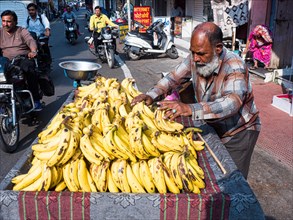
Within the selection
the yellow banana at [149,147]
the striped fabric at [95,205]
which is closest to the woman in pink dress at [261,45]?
the yellow banana at [149,147]

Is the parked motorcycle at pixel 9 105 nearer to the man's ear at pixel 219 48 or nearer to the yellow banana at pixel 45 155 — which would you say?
the yellow banana at pixel 45 155

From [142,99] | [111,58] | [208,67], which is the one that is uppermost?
[208,67]

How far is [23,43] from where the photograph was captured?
18.4 feet

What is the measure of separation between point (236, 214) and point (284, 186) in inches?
93.1

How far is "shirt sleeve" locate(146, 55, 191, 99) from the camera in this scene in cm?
289

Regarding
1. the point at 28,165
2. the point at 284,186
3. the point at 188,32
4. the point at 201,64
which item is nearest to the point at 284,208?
the point at 284,186

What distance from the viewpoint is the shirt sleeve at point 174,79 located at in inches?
114

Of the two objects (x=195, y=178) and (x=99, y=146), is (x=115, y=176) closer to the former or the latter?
(x=99, y=146)

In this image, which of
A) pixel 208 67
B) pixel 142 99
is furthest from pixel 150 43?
pixel 208 67

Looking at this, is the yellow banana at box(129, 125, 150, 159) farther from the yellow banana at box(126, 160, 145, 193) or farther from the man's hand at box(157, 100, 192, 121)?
the man's hand at box(157, 100, 192, 121)

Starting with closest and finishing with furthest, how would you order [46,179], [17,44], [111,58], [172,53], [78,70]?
[46,179]
[78,70]
[17,44]
[111,58]
[172,53]

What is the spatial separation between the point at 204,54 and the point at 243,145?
101 cm

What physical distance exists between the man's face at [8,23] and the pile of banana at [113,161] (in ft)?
12.2

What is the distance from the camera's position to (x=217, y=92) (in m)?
2.56
